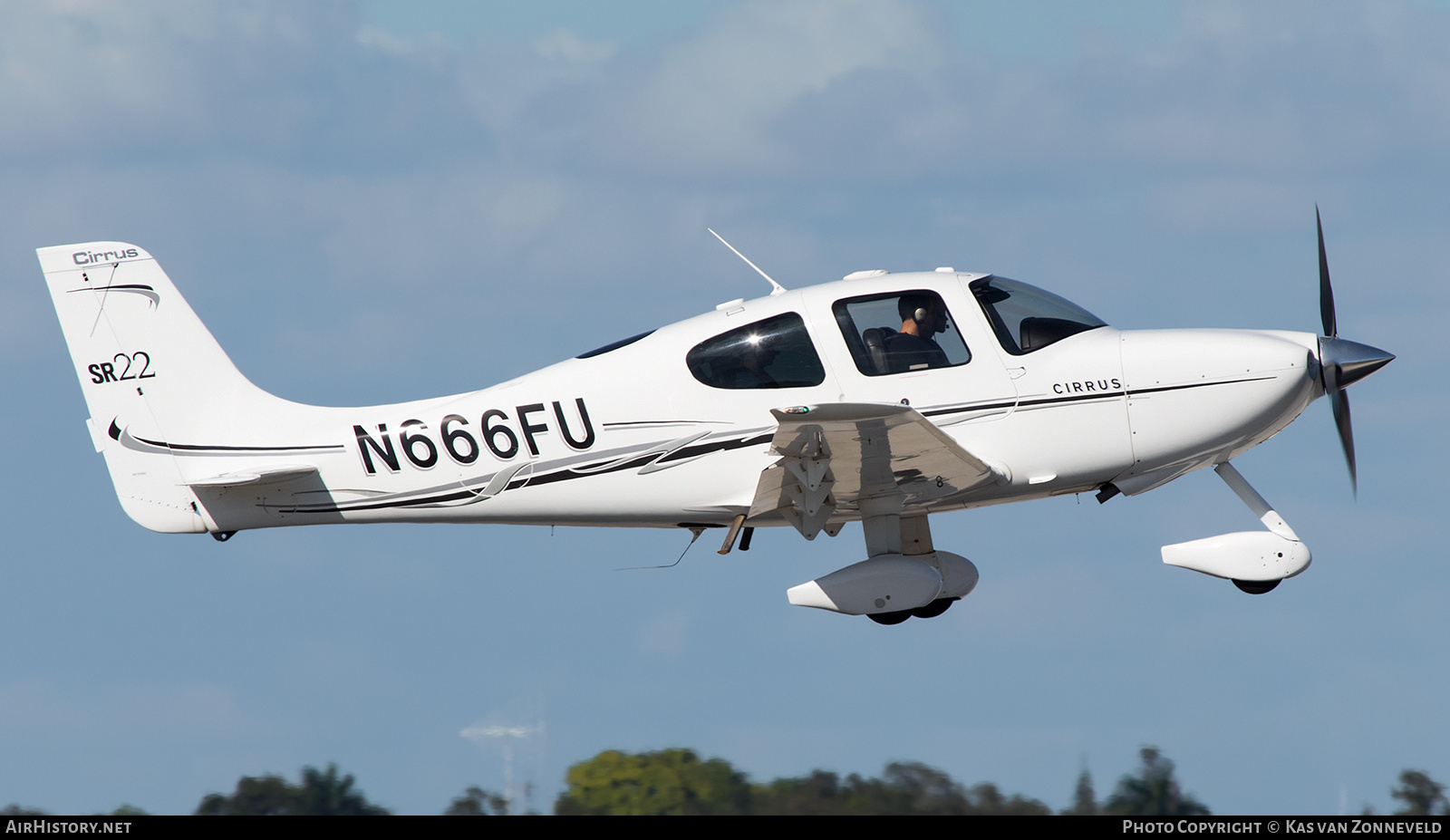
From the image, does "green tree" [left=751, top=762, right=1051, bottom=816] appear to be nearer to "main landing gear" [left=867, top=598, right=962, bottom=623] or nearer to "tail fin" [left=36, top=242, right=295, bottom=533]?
"main landing gear" [left=867, top=598, right=962, bottom=623]

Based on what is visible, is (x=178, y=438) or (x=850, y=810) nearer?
(x=850, y=810)

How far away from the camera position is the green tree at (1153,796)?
31.4ft

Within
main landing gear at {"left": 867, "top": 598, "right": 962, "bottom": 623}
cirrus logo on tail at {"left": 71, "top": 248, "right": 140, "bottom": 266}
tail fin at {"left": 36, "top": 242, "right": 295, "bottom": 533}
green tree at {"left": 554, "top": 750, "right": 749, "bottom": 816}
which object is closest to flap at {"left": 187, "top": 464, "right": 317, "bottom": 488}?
tail fin at {"left": 36, "top": 242, "right": 295, "bottom": 533}

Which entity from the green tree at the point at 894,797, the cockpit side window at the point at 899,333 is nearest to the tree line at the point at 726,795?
the green tree at the point at 894,797

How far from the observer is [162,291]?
484 inches

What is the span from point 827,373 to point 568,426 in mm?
2124

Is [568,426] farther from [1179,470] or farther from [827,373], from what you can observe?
[1179,470]

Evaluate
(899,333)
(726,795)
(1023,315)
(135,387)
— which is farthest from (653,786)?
(135,387)

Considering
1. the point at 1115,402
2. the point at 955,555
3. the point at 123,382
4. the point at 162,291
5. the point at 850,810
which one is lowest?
the point at 850,810

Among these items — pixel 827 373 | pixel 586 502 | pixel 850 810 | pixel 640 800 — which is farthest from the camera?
pixel 586 502

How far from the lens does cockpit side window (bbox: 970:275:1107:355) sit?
36.9 feet

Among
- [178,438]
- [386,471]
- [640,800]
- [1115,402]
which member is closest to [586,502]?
[386,471]

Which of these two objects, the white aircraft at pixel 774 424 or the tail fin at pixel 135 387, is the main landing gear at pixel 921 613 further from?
the tail fin at pixel 135 387

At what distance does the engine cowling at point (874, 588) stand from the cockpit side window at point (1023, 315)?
1.84m
